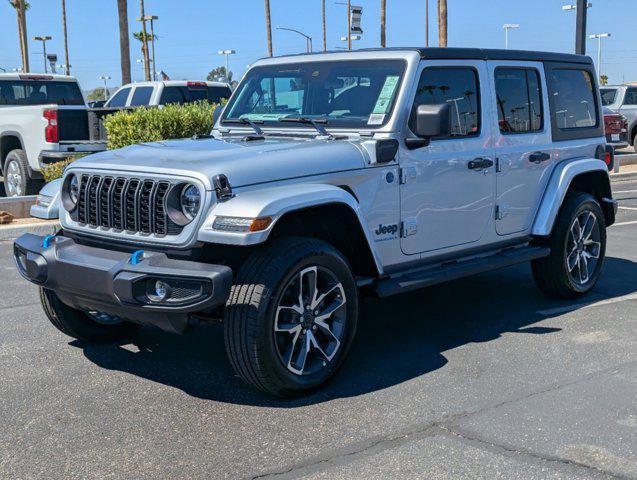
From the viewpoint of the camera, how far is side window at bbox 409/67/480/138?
5.71m

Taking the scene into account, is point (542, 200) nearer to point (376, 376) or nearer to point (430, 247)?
point (430, 247)

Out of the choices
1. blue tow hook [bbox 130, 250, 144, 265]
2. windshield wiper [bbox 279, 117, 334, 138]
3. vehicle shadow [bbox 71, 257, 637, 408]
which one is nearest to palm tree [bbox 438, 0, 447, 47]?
vehicle shadow [bbox 71, 257, 637, 408]

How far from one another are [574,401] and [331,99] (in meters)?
2.47

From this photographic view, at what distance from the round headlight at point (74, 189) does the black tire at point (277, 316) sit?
1.27 m

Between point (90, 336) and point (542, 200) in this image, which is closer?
point (90, 336)

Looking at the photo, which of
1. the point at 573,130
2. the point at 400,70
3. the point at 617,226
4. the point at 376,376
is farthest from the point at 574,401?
the point at 617,226

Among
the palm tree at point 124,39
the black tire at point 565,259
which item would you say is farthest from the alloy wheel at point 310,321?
the palm tree at point 124,39

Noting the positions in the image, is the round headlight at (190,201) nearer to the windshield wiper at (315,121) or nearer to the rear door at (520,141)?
the windshield wiper at (315,121)

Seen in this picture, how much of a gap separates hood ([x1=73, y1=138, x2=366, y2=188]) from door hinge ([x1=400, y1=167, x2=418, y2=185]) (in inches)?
13.5

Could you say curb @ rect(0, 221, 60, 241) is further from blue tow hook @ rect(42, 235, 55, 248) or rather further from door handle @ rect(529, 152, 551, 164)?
door handle @ rect(529, 152, 551, 164)

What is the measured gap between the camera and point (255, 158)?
4789 millimetres

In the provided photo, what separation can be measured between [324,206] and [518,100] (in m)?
2.25

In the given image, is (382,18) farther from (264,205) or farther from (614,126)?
(264,205)

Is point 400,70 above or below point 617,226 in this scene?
above
